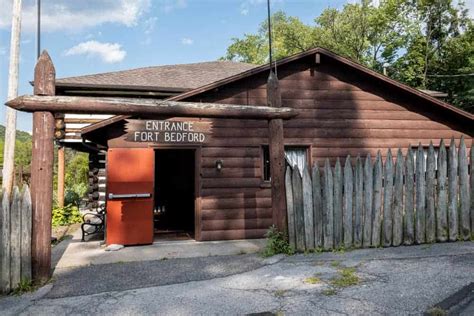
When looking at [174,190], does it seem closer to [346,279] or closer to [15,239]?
[15,239]

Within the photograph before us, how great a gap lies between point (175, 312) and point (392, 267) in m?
3.42

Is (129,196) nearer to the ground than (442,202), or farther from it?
farther from it

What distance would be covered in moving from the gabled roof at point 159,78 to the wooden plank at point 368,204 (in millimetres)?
7979

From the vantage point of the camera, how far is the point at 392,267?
228 inches

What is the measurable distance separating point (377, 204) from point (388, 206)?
0.70 ft

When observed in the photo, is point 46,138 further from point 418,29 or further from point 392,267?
point 418,29

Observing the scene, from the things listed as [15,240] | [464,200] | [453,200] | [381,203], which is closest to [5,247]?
[15,240]

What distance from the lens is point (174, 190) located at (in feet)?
50.0

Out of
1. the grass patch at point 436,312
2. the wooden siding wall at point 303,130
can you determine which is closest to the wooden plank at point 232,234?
the wooden siding wall at point 303,130

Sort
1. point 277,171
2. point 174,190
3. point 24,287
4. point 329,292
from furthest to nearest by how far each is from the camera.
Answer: point 174,190, point 277,171, point 24,287, point 329,292

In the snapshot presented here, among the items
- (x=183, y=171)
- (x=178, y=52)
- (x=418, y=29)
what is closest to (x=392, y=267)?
(x=183, y=171)

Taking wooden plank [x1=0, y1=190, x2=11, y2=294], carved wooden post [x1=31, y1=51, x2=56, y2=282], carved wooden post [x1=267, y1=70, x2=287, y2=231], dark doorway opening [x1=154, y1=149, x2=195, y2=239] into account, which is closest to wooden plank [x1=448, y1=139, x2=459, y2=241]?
carved wooden post [x1=267, y1=70, x2=287, y2=231]

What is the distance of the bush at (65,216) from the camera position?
13258mm

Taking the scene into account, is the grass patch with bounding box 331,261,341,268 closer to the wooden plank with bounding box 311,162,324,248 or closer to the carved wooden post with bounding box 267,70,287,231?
the wooden plank with bounding box 311,162,324,248
